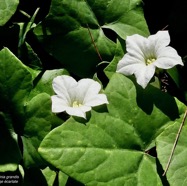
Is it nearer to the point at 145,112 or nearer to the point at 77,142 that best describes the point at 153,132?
the point at 145,112

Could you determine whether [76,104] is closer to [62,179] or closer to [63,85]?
[63,85]

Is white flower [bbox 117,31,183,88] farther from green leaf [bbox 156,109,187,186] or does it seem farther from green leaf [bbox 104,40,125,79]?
green leaf [bbox 156,109,187,186]

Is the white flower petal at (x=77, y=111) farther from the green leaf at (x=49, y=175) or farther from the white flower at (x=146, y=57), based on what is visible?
the green leaf at (x=49, y=175)

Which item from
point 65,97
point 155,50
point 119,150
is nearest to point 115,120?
point 119,150

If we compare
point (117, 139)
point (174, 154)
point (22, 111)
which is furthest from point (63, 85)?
point (174, 154)

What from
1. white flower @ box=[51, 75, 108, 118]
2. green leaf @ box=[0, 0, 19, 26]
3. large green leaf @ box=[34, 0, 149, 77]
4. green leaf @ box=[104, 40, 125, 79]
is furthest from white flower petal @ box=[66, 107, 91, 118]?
green leaf @ box=[0, 0, 19, 26]


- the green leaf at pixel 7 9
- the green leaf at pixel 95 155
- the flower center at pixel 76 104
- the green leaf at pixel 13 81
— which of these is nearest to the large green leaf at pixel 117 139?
the green leaf at pixel 95 155
